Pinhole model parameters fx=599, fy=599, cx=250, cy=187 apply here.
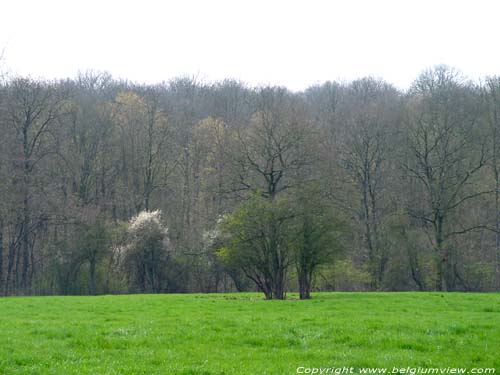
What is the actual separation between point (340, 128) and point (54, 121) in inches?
971

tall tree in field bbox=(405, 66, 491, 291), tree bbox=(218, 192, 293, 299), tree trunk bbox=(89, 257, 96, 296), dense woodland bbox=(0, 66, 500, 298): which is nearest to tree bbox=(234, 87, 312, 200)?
dense woodland bbox=(0, 66, 500, 298)

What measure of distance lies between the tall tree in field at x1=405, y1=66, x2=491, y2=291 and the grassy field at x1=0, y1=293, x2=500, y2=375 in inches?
1082

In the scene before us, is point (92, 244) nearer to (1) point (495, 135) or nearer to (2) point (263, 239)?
(2) point (263, 239)

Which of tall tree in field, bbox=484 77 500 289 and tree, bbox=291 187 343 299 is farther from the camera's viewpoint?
tall tree in field, bbox=484 77 500 289

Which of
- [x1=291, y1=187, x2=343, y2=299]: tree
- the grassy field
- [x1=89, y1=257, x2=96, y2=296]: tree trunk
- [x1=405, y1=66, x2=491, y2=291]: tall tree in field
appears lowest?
the grassy field

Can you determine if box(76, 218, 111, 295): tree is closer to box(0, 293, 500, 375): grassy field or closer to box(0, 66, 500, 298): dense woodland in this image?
box(0, 66, 500, 298): dense woodland

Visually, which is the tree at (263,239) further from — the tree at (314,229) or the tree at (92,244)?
the tree at (92,244)

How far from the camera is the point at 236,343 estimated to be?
1295cm

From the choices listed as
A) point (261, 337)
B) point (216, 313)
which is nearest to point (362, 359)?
point (261, 337)

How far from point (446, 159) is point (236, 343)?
36.6 m

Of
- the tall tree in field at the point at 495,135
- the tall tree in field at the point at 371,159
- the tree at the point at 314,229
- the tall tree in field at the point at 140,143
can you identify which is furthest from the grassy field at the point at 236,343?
the tall tree in field at the point at 140,143

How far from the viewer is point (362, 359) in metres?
10.9

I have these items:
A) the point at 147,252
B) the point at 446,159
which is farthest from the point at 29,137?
the point at 446,159

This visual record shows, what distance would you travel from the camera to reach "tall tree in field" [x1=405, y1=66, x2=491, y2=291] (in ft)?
148
